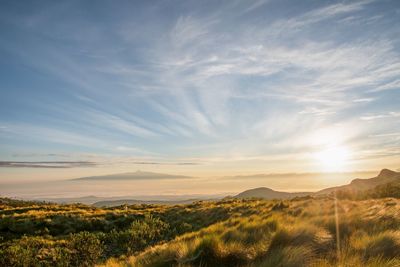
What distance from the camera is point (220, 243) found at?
26.0ft

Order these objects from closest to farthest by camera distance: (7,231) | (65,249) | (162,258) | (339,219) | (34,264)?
(162,258), (339,219), (34,264), (65,249), (7,231)

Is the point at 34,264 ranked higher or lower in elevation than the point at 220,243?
lower

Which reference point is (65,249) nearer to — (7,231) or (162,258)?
(7,231)

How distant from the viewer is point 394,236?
7.82 meters

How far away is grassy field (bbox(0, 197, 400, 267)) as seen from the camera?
23.5 feet

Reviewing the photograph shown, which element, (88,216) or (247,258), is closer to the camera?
(247,258)

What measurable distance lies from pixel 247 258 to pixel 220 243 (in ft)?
2.98

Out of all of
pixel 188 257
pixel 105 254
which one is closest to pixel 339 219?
pixel 188 257

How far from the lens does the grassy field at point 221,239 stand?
23.5ft

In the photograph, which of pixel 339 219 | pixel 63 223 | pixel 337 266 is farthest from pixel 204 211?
pixel 337 266

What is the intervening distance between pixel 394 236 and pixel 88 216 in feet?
73.8

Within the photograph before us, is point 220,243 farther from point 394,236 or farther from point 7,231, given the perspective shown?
point 7,231

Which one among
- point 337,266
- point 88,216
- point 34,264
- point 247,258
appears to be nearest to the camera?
point 337,266

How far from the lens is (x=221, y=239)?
8984mm
